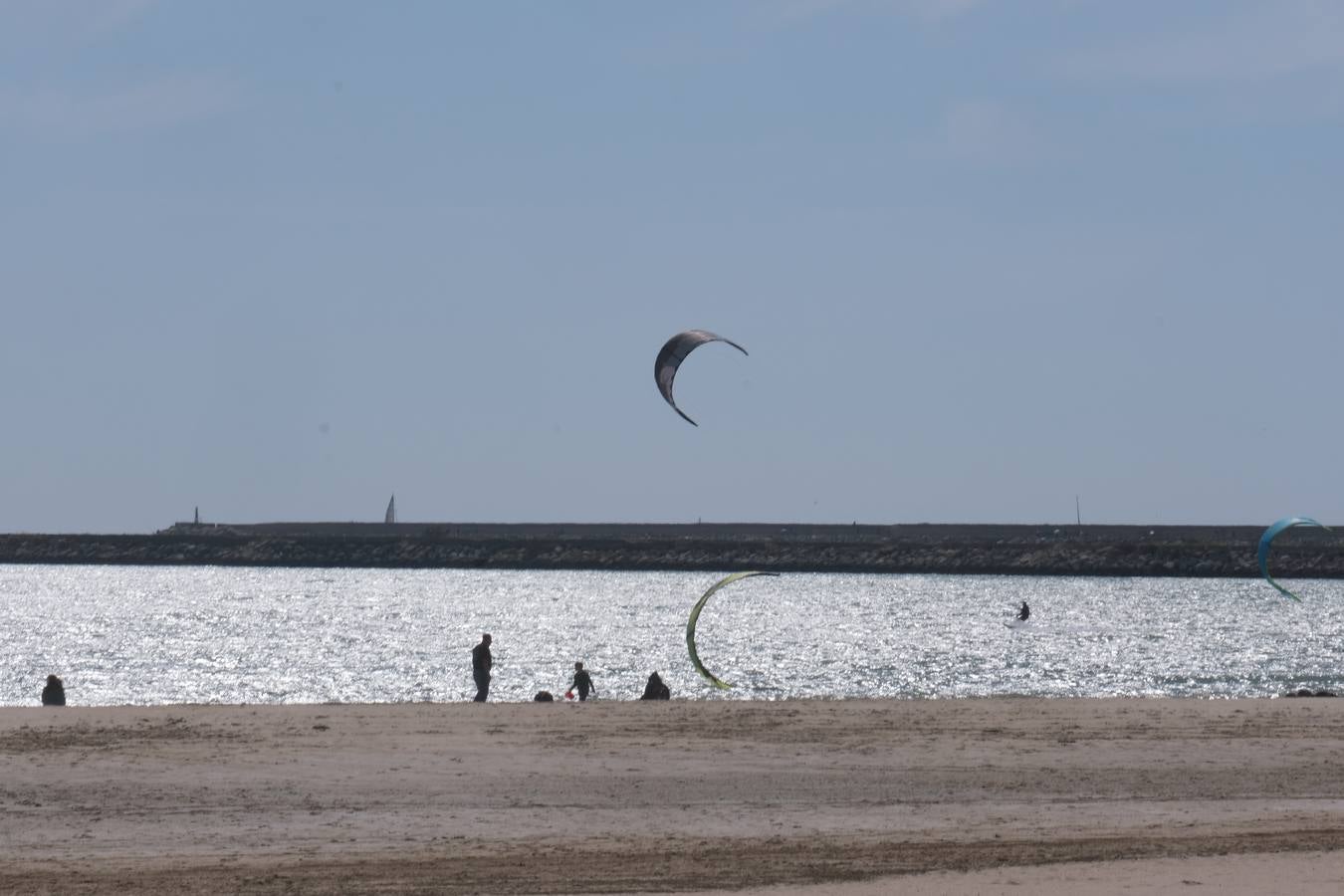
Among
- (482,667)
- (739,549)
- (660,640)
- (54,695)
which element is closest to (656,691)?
(482,667)

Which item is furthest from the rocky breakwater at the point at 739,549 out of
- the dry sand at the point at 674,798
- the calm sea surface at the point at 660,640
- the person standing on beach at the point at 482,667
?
the dry sand at the point at 674,798

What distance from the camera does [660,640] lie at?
157 ft

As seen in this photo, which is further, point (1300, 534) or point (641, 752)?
point (1300, 534)

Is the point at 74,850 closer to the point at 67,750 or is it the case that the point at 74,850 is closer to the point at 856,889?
the point at 67,750

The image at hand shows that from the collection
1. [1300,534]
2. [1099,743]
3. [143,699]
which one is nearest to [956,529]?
[1300,534]

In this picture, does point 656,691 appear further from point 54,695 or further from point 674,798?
point 674,798

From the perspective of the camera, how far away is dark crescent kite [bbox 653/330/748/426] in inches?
827

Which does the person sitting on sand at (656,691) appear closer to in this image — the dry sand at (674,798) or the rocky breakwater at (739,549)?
the dry sand at (674,798)

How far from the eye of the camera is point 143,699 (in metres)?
31.5

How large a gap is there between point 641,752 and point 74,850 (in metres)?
5.55

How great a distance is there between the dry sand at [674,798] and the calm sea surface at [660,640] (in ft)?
42.0

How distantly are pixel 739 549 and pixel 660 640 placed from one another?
6040 centimetres

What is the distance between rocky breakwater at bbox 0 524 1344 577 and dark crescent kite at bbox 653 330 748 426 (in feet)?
260

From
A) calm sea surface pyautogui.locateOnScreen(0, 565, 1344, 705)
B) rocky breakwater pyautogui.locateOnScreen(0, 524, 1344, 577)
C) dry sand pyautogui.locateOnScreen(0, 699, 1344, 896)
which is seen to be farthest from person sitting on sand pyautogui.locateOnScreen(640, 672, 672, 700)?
rocky breakwater pyautogui.locateOnScreen(0, 524, 1344, 577)
